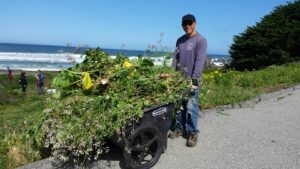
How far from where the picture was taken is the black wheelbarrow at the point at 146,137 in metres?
4.94

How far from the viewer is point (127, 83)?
16.9ft

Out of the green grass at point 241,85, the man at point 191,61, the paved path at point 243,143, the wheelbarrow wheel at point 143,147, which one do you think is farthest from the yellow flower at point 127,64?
the green grass at point 241,85

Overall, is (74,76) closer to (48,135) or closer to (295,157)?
(48,135)

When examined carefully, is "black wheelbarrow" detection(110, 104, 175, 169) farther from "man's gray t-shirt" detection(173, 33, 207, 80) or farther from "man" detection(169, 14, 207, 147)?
"man's gray t-shirt" detection(173, 33, 207, 80)

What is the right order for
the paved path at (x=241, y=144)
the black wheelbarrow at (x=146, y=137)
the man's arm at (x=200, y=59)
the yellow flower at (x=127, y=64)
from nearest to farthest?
the black wheelbarrow at (x=146, y=137)
the yellow flower at (x=127, y=64)
the paved path at (x=241, y=144)
the man's arm at (x=200, y=59)

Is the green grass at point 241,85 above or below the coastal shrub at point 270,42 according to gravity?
below

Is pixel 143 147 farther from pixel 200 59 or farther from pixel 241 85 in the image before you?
pixel 241 85

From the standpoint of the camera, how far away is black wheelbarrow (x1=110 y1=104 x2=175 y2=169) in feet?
16.2

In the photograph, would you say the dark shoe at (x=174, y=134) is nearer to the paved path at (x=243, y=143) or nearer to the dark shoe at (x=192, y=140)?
the paved path at (x=243, y=143)

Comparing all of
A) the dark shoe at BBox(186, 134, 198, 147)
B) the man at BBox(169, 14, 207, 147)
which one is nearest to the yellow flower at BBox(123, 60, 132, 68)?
the man at BBox(169, 14, 207, 147)

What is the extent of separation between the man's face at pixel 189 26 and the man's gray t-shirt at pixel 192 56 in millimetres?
114

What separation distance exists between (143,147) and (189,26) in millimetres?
1990

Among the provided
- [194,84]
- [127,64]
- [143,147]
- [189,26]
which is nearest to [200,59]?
[194,84]

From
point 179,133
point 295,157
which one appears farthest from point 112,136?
point 295,157
